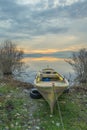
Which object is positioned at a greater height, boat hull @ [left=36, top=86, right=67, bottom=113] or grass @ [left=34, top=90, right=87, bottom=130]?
boat hull @ [left=36, top=86, right=67, bottom=113]

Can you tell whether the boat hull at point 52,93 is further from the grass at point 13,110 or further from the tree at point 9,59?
the tree at point 9,59

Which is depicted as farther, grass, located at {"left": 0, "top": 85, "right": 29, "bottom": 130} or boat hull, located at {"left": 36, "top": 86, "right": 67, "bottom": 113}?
boat hull, located at {"left": 36, "top": 86, "right": 67, "bottom": 113}

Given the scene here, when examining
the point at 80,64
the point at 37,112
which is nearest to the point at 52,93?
the point at 37,112

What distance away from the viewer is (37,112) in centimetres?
1094

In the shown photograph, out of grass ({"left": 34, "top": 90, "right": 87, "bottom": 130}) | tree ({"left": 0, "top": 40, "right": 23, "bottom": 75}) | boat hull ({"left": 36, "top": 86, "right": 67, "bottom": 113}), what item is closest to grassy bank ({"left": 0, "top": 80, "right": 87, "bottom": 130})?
grass ({"left": 34, "top": 90, "right": 87, "bottom": 130})

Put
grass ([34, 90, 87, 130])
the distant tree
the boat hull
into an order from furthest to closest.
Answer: the distant tree < the boat hull < grass ([34, 90, 87, 130])

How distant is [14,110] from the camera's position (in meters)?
11.1

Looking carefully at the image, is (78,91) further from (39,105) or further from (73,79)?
(73,79)

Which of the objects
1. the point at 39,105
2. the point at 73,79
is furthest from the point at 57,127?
the point at 73,79

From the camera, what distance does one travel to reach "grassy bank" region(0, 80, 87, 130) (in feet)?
31.3

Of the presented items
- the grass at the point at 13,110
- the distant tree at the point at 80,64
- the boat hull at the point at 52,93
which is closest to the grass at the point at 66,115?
the boat hull at the point at 52,93

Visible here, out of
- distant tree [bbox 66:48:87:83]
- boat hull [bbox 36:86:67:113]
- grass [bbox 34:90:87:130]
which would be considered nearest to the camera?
grass [bbox 34:90:87:130]

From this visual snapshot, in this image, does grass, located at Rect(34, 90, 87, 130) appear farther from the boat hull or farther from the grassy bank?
the boat hull

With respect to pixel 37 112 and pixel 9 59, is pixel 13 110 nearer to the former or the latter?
pixel 37 112
